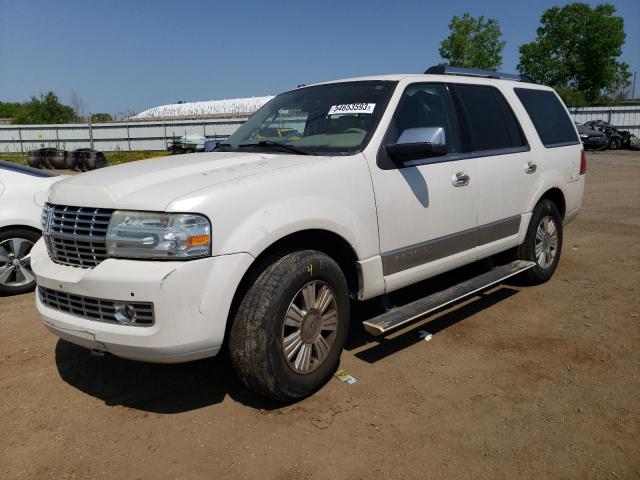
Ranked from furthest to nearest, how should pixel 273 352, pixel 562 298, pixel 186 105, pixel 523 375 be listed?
pixel 186 105, pixel 562 298, pixel 523 375, pixel 273 352

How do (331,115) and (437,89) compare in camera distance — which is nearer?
(331,115)

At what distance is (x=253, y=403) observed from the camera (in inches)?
126

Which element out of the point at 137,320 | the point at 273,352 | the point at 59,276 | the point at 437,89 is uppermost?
the point at 437,89

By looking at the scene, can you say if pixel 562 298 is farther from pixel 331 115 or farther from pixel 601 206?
pixel 601 206

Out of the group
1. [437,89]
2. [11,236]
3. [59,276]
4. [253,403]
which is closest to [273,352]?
[253,403]

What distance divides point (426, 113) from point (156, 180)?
2110 mm

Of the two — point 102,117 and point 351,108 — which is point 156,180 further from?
point 102,117

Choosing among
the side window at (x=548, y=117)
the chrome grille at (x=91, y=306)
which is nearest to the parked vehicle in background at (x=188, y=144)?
the side window at (x=548, y=117)

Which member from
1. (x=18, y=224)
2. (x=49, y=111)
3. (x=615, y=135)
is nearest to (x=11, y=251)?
(x=18, y=224)

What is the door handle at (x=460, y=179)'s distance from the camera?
402 cm

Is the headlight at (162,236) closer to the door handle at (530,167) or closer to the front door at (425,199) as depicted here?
the front door at (425,199)

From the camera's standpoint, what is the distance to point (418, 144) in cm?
340

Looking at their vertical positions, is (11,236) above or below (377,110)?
below

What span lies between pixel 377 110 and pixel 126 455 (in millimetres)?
2613
